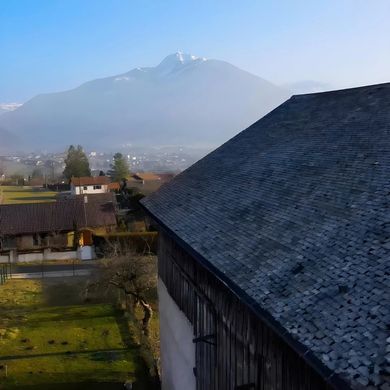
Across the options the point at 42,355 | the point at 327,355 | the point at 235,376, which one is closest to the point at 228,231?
the point at 235,376

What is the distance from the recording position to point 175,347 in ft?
39.8

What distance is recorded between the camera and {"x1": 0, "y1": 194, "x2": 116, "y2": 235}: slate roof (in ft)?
114

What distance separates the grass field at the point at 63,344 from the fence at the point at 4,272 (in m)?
2.64

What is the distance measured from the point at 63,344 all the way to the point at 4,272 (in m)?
13.6

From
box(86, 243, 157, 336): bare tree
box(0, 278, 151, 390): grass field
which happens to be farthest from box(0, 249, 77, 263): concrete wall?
box(86, 243, 157, 336): bare tree

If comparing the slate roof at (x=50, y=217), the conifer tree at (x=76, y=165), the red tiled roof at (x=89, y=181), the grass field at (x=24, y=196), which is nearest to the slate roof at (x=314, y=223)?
the slate roof at (x=50, y=217)

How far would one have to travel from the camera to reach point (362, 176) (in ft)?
24.1

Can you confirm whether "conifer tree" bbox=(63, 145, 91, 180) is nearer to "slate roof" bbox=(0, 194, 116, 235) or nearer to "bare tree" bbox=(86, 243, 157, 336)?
"slate roof" bbox=(0, 194, 116, 235)

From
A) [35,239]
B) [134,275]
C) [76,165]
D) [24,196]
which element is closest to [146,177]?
[76,165]

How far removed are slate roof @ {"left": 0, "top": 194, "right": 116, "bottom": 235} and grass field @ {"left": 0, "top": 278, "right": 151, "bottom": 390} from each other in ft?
31.6

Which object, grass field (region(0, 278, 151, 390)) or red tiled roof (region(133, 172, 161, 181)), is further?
red tiled roof (region(133, 172, 161, 181))

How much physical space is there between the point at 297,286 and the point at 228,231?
279cm

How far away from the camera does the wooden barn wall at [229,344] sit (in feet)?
18.3

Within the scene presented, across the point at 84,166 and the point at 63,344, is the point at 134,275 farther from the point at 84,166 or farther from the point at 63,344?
the point at 84,166
